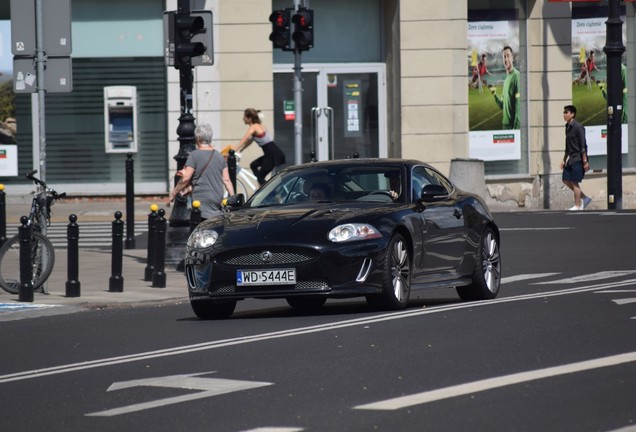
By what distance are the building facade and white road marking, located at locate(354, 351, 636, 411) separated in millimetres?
21530

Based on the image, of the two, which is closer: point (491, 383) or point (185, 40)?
point (491, 383)

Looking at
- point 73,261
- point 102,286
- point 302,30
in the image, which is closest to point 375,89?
point 302,30

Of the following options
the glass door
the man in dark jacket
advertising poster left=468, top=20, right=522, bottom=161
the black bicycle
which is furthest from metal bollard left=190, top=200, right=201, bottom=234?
advertising poster left=468, top=20, right=522, bottom=161

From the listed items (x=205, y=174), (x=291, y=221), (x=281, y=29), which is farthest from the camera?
(x=281, y=29)

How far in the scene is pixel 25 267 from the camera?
51.2 ft

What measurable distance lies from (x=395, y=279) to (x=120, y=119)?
19.2 metres

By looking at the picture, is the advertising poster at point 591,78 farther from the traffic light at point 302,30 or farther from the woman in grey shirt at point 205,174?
the woman in grey shirt at point 205,174

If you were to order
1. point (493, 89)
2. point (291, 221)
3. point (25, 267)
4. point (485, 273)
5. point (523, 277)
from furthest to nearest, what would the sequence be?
point (493, 89) → point (523, 277) → point (25, 267) → point (485, 273) → point (291, 221)

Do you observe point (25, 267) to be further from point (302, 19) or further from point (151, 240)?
point (302, 19)

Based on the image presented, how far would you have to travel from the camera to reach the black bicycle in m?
16.1

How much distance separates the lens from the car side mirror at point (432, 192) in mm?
13688

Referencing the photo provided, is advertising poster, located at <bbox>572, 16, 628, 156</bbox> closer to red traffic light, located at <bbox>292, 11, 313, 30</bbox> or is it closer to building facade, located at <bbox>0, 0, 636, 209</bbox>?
building facade, located at <bbox>0, 0, 636, 209</bbox>

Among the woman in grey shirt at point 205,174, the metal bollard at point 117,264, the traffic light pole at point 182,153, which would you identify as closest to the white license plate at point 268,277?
the metal bollard at point 117,264

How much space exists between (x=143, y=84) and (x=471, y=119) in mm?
6597
